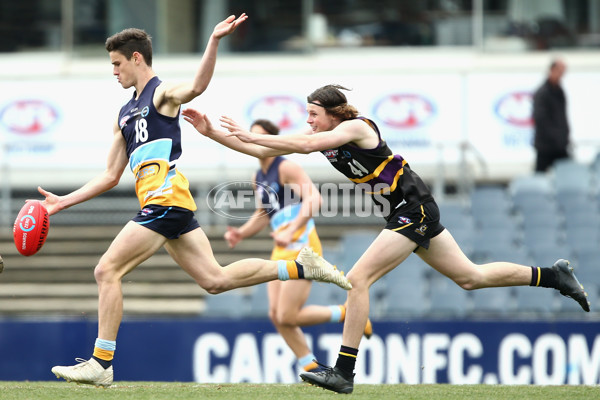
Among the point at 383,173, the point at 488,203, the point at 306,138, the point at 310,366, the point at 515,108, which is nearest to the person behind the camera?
the point at 306,138

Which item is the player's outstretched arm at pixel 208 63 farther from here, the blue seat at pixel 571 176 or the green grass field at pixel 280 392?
the blue seat at pixel 571 176

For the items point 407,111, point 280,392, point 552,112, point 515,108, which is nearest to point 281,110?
point 407,111

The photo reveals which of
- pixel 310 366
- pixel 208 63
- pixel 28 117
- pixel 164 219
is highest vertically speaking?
pixel 208 63

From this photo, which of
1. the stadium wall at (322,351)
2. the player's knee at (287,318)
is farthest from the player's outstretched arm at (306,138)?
the stadium wall at (322,351)

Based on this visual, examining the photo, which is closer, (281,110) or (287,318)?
(287,318)

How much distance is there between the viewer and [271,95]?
1536 centimetres

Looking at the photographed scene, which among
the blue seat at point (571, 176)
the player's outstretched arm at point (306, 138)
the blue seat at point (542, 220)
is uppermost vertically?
the player's outstretched arm at point (306, 138)

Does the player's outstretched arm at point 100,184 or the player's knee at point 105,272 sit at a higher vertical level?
the player's outstretched arm at point 100,184

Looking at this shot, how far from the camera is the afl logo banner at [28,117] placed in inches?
620

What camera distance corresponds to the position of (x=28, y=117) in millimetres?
15789

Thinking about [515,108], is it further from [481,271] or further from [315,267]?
[315,267]

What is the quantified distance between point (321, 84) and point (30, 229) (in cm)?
951

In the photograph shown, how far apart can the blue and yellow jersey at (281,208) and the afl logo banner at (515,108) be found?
7184 mm

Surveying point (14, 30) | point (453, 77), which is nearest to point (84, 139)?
point (14, 30)
